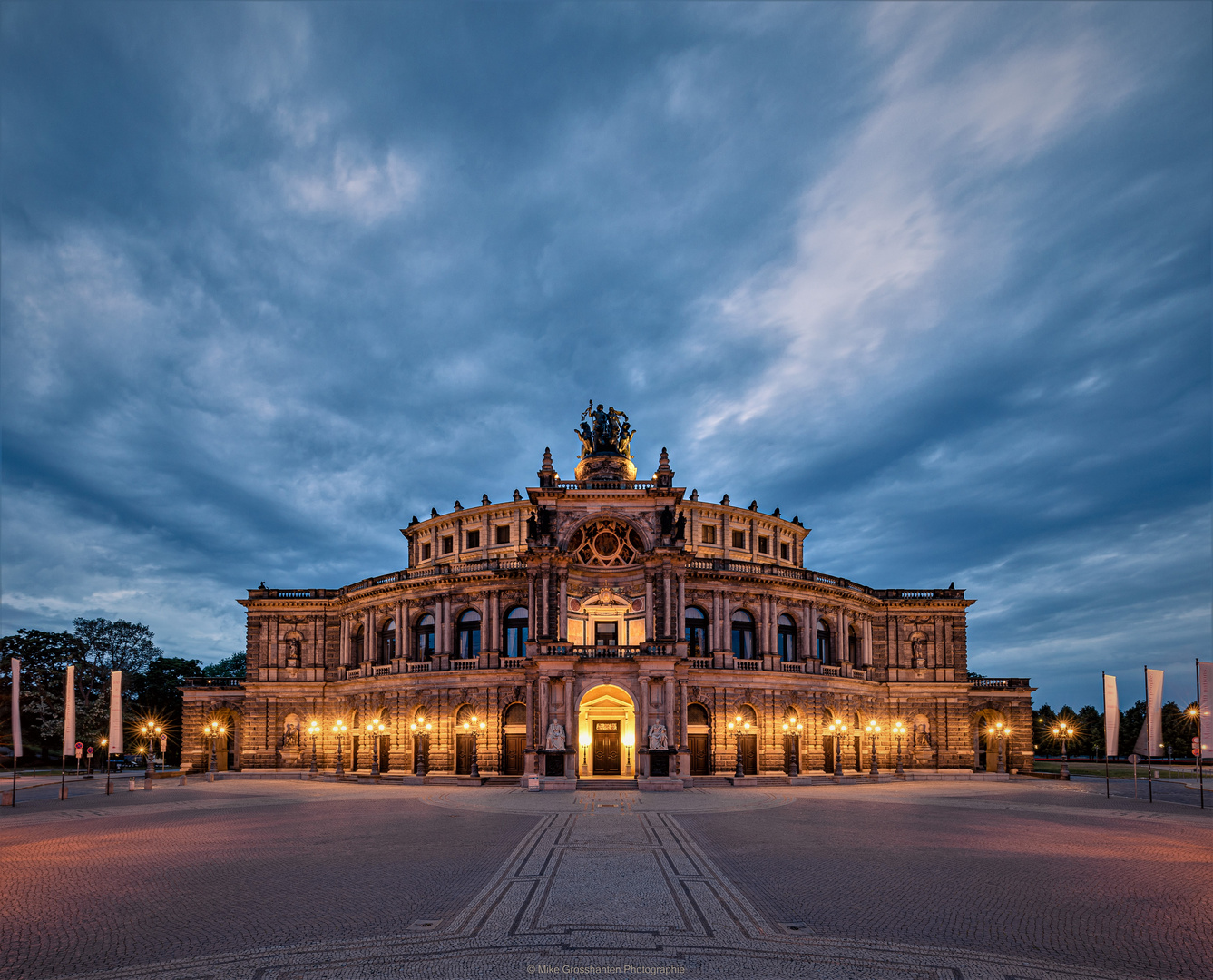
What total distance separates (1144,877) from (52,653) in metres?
105

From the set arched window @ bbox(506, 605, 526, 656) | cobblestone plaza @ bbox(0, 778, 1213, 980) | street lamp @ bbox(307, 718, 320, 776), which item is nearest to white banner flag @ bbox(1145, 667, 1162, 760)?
cobblestone plaza @ bbox(0, 778, 1213, 980)

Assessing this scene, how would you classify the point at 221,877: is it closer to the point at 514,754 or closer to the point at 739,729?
the point at 514,754

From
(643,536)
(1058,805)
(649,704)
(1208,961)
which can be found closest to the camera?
(1208,961)

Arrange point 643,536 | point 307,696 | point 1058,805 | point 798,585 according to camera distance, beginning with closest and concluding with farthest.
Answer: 1. point 1058,805
2. point 643,536
3. point 798,585
4. point 307,696

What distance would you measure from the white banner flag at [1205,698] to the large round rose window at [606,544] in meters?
35.0

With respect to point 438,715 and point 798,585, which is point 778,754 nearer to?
point 798,585

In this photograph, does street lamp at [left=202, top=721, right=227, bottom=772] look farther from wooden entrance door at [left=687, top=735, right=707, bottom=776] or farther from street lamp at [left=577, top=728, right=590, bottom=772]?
wooden entrance door at [left=687, top=735, right=707, bottom=776]

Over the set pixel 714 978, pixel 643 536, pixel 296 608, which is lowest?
pixel 714 978

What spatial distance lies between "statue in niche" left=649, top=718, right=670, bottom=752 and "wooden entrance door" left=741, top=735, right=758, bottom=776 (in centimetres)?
1014

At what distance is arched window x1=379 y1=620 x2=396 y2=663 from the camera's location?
68.6 meters

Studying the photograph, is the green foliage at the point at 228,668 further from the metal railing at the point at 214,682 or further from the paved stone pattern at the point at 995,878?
the paved stone pattern at the point at 995,878

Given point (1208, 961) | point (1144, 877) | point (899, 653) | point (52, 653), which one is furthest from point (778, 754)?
point (52, 653)

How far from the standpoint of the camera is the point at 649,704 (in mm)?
53844

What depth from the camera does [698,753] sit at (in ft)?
193
